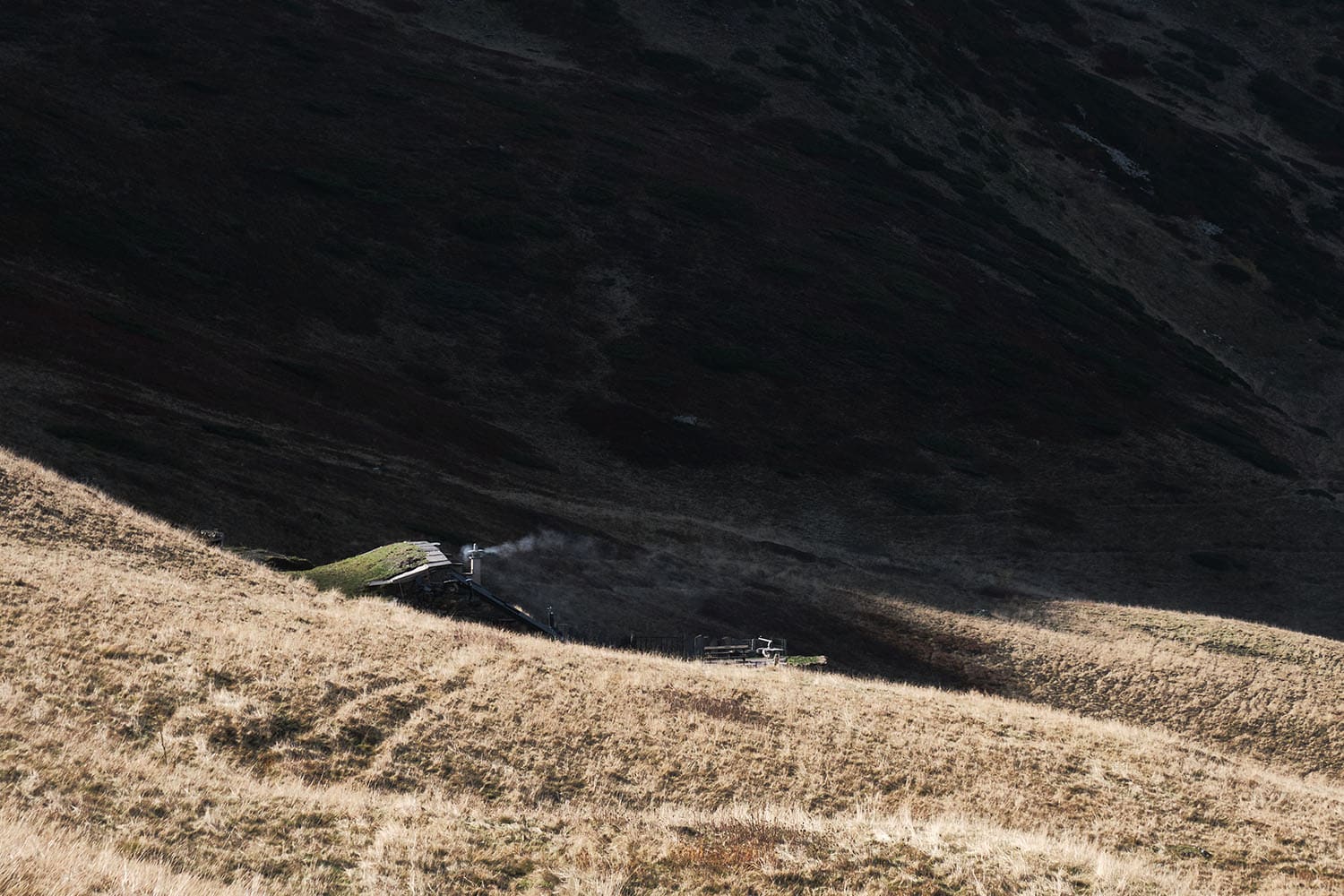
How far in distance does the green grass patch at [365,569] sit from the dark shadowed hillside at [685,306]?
5062mm

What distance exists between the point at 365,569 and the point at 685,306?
40.2 metres

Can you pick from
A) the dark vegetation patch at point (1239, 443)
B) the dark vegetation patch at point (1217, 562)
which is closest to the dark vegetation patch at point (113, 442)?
the dark vegetation patch at point (1217, 562)

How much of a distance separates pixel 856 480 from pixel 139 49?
5133 centimetres

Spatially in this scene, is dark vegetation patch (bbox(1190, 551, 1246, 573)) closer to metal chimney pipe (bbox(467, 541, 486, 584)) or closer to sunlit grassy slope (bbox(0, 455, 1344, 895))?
sunlit grassy slope (bbox(0, 455, 1344, 895))

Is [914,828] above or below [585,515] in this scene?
above

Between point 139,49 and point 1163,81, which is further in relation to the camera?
point 1163,81

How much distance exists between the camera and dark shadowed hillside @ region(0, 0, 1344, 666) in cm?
3950

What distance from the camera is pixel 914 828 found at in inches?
602

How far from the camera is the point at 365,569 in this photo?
26531mm

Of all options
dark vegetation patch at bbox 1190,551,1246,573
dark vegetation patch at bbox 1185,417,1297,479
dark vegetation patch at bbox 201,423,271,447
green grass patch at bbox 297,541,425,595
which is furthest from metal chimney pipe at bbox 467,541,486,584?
dark vegetation patch at bbox 1185,417,1297,479

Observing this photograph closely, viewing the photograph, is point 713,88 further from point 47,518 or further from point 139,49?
point 47,518

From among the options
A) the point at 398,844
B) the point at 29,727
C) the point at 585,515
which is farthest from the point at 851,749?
Result: the point at 585,515

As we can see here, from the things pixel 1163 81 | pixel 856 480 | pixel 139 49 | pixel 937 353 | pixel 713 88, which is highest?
pixel 1163 81

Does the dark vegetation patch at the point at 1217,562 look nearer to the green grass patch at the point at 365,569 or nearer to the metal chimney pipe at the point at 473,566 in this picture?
the metal chimney pipe at the point at 473,566
